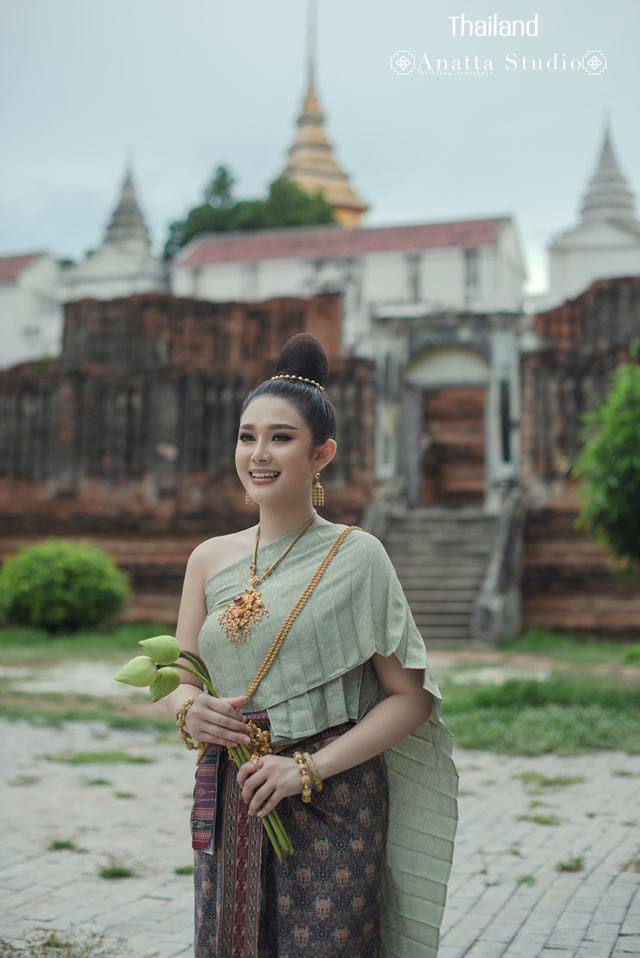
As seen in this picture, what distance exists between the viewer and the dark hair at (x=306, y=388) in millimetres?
2494

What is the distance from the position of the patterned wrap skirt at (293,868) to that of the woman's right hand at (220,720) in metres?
0.06

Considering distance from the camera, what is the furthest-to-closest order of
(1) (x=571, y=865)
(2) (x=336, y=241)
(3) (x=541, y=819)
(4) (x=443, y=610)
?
1. (2) (x=336, y=241)
2. (4) (x=443, y=610)
3. (3) (x=541, y=819)
4. (1) (x=571, y=865)

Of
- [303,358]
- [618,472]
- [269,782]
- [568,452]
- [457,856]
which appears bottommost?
[457,856]

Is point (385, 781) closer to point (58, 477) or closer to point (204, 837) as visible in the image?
point (204, 837)

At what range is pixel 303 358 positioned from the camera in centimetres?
255

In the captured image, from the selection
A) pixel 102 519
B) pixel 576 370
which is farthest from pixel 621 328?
pixel 102 519

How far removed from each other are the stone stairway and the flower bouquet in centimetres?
1194

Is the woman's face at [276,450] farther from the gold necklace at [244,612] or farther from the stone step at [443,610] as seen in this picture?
the stone step at [443,610]

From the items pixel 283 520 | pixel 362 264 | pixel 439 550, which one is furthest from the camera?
pixel 362 264

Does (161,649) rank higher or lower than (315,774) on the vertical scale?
higher

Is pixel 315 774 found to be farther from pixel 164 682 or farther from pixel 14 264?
pixel 14 264

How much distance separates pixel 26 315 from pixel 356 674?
120 feet

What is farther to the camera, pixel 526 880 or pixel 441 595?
pixel 441 595

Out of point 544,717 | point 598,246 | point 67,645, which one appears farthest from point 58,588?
point 598,246
